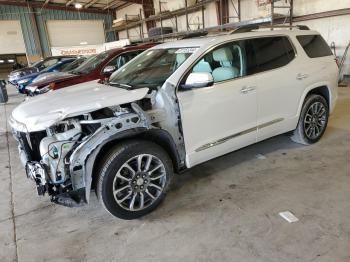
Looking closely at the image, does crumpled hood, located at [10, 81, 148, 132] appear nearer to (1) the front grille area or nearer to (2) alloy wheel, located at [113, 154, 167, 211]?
(1) the front grille area

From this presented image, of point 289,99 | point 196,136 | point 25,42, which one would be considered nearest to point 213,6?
point 289,99

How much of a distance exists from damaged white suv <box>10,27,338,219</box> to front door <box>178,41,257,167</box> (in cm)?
1

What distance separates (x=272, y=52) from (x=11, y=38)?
20501 millimetres

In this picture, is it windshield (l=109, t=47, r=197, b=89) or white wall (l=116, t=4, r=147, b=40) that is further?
white wall (l=116, t=4, r=147, b=40)

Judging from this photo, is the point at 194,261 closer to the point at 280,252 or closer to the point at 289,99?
the point at 280,252

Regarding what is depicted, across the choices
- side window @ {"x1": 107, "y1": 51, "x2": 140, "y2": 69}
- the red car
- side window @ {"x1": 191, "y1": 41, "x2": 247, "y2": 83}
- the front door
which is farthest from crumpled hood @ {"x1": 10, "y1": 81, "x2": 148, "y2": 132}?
side window @ {"x1": 107, "y1": 51, "x2": 140, "y2": 69}

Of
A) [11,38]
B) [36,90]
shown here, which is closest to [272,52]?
[36,90]

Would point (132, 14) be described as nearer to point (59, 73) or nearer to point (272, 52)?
point (59, 73)

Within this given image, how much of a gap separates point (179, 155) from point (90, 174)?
2.85 ft

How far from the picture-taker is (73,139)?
2.35 metres

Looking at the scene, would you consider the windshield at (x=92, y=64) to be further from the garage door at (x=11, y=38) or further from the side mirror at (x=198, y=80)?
the garage door at (x=11, y=38)

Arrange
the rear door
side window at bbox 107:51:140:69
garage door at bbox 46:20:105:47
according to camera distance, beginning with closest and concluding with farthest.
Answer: the rear door → side window at bbox 107:51:140:69 → garage door at bbox 46:20:105:47

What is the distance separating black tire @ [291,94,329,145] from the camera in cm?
377

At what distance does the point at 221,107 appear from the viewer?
114 inches
